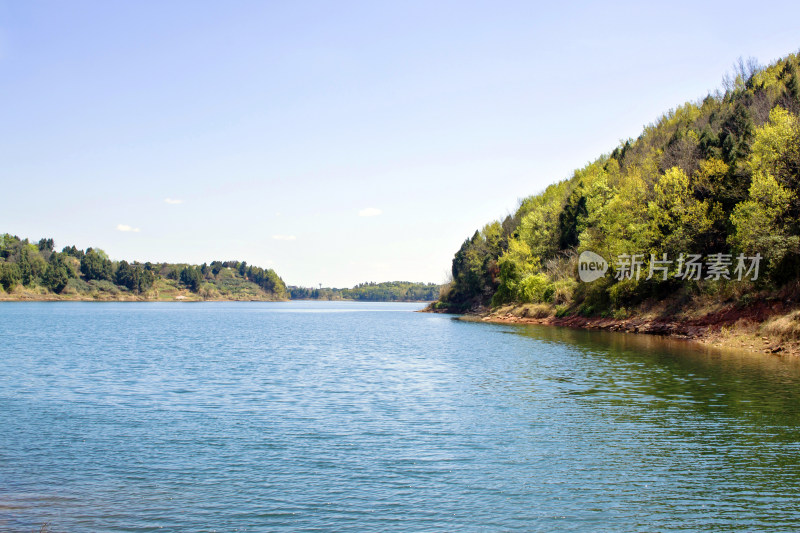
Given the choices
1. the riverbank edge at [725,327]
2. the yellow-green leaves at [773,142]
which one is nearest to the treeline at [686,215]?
the yellow-green leaves at [773,142]

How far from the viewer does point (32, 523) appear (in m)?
12.1

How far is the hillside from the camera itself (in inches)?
1959

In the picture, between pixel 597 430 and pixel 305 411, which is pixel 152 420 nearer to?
pixel 305 411

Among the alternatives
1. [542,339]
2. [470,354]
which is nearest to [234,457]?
[470,354]

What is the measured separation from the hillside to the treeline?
15 cm

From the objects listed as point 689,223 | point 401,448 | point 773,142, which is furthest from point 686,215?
point 401,448

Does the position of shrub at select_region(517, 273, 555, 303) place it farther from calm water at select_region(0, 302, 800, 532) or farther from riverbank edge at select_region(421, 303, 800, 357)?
calm water at select_region(0, 302, 800, 532)

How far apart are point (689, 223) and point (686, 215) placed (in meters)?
0.92

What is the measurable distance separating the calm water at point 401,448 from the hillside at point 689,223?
18609 millimetres

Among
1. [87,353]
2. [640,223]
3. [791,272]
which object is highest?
[640,223]

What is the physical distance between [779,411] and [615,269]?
176ft

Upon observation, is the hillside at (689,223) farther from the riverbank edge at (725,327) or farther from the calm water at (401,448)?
the calm water at (401,448)

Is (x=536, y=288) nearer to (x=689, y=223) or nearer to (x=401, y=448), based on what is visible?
(x=689, y=223)

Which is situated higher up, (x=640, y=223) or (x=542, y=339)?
(x=640, y=223)
